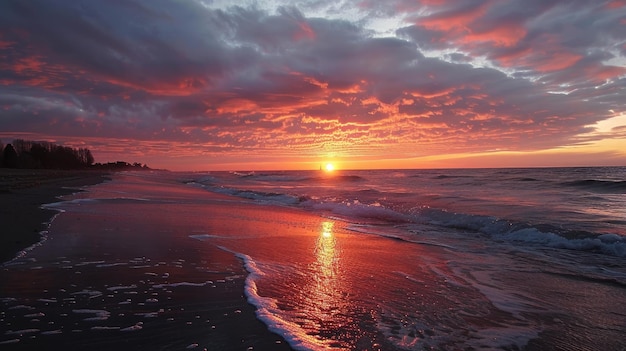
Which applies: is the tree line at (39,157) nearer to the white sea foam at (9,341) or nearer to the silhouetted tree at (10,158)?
the silhouetted tree at (10,158)

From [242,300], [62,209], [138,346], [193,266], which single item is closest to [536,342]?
[242,300]

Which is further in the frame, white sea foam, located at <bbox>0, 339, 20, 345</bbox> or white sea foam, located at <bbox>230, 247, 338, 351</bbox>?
white sea foam, located at <bbox>230, 247, 338, 351</bbox>

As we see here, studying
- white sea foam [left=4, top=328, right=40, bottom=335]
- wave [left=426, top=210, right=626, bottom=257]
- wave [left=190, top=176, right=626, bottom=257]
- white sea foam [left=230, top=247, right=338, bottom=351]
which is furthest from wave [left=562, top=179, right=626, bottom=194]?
white sea foam [left=4, top=328, right=40, bottom=335]

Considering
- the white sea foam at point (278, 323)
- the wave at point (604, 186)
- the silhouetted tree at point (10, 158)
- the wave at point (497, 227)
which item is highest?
the silhouetted tree at point (10, 158)

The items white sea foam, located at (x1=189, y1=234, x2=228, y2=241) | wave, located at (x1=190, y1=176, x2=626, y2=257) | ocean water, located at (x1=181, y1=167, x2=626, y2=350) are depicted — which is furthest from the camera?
wave, located at (x1=190, y1=176, x2=626, y2=257)

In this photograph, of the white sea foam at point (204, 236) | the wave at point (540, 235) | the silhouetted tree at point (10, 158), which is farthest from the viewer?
the silhouetted tree at point (10, 158)

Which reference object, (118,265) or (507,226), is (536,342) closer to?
(118,265)

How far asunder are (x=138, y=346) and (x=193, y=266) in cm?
315

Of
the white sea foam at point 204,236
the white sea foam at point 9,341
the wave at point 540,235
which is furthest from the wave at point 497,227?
the white sea foam at point 9,341

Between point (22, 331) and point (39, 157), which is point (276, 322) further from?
point (39, 157)

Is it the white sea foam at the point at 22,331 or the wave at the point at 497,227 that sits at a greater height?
the white sea foam at the point at 22,331

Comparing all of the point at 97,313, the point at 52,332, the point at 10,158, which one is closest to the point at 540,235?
the point at 97,313

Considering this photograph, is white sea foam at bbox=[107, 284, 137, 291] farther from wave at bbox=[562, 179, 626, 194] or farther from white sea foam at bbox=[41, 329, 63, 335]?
wave at bbox=[562, 179, 626, 194]

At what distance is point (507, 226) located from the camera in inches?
500
